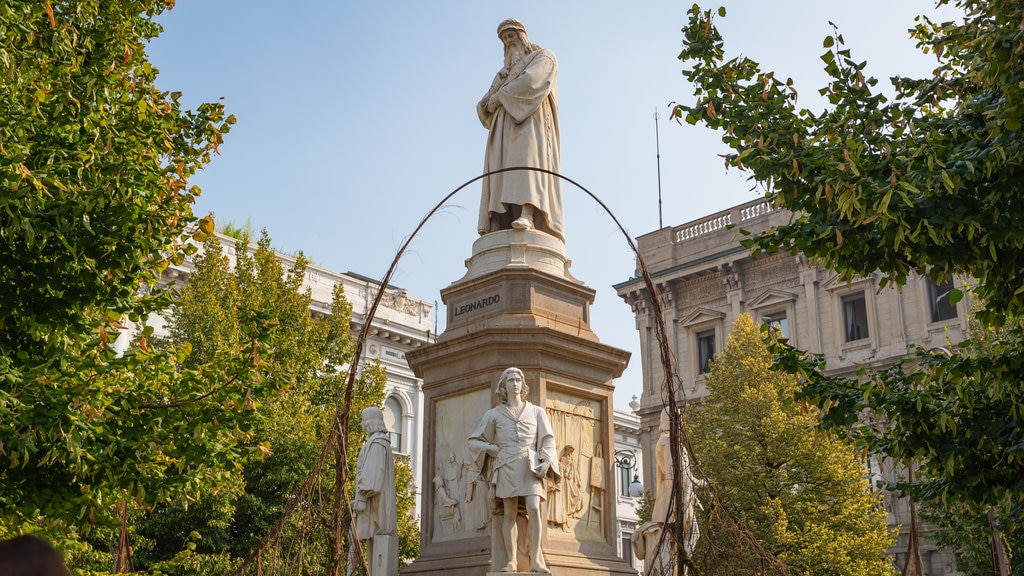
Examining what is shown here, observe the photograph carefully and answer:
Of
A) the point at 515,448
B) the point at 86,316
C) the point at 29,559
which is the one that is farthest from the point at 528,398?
the point at 29,559

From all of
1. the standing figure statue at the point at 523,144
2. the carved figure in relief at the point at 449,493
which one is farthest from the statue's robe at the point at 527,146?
the carved figure in relief at the point at 449,493

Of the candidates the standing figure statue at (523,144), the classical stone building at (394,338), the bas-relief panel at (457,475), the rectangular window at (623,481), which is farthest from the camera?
the rectangular window at (623,481)

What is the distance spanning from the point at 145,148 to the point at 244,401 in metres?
2.61

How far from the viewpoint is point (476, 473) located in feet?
38.2

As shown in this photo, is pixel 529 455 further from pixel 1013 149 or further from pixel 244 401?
pixel 1013 149

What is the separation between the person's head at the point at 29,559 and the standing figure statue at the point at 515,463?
8136 millimetres

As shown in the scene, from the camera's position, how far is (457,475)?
12086mm

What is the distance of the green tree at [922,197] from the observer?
7.20m

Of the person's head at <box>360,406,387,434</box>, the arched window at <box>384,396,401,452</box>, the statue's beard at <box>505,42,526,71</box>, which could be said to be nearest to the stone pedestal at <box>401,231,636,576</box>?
the person's head at <box>360,406,387,434</box>

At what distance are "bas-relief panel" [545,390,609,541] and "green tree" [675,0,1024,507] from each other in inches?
126

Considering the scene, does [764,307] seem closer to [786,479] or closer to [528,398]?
[786,479]

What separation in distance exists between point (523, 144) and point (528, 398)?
11.3 ft

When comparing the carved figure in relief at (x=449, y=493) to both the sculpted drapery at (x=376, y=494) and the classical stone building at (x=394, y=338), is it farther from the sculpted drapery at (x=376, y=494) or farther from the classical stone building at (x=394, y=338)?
the classical stone building at (x=394, y=338)

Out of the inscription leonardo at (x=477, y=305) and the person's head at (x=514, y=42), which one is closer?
the inscription leonardo at (x=477, y=305)
